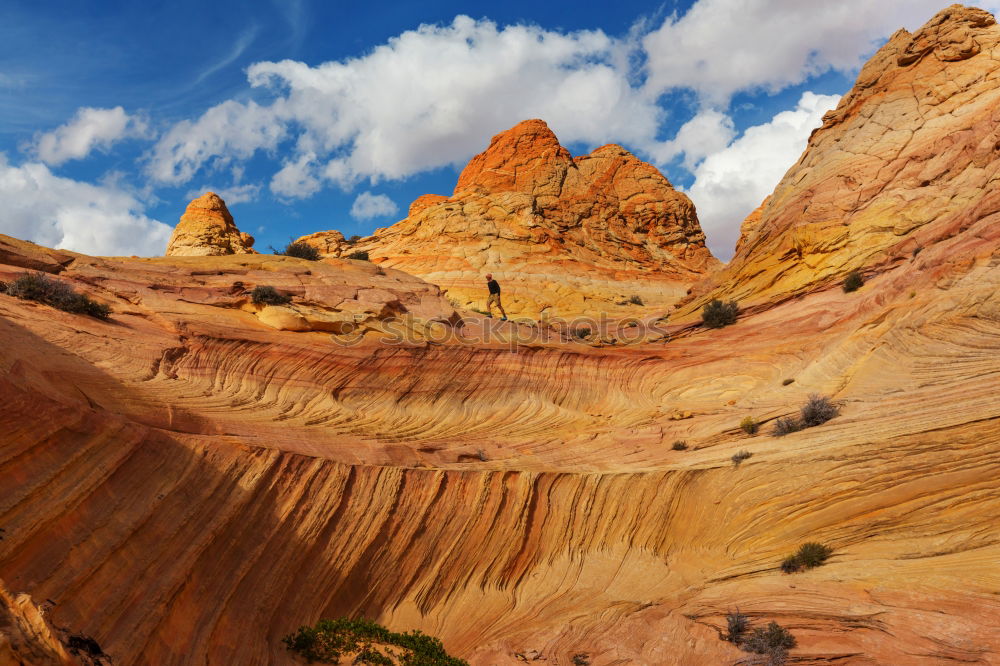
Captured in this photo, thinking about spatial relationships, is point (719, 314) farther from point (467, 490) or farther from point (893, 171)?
point (467, 490)

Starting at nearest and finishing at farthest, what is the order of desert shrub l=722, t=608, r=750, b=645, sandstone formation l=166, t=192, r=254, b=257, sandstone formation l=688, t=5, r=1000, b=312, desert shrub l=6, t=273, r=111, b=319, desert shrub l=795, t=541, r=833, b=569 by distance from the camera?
1. desert shrub l=722, t=608, r=750, b=645
2. desert shrub l=795, t=541, r=833, b=569
3. desert shrub l=6, t=273, r=111, b=319
4. sandstone formation l=688, t=5, r=1000, b=312
5. sandstone formation l=166, t=192, r=254, b=257

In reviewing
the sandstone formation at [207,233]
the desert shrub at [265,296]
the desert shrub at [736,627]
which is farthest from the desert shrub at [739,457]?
the sandstone formation at [207,233]

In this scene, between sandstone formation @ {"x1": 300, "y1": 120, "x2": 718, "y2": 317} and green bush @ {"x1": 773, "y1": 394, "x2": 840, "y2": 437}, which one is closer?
green bush @ {"x1": 773, "y1": 394, "x2": 840, "y2": 437}

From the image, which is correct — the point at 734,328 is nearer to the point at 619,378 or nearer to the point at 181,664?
the point at 619,378

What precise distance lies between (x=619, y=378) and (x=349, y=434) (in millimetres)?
10369

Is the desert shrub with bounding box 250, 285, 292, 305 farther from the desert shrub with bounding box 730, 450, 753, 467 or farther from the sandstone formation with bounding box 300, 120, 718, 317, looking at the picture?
the sandstone formation with bounding box 300, 120, 718, 317

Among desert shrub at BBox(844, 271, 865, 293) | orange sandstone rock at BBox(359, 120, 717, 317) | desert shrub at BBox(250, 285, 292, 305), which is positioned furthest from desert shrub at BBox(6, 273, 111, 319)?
orange sandstone rock at BBox(359, 120, 717, 317)

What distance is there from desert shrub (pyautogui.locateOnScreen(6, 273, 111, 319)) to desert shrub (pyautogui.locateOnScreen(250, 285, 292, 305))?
4.42m

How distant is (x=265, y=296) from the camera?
17703 mm

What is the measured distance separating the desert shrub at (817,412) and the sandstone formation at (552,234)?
27035 mm

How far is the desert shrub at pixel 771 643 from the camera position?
8.22 meters

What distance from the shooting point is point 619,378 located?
21.0 m

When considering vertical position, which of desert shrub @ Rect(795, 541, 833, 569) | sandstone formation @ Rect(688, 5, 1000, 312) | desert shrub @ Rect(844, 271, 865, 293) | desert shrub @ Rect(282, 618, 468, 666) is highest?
sandstone formation @ Rect(688, 5, 1000, 312)

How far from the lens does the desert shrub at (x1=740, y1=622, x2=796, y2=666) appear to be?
8.22m
